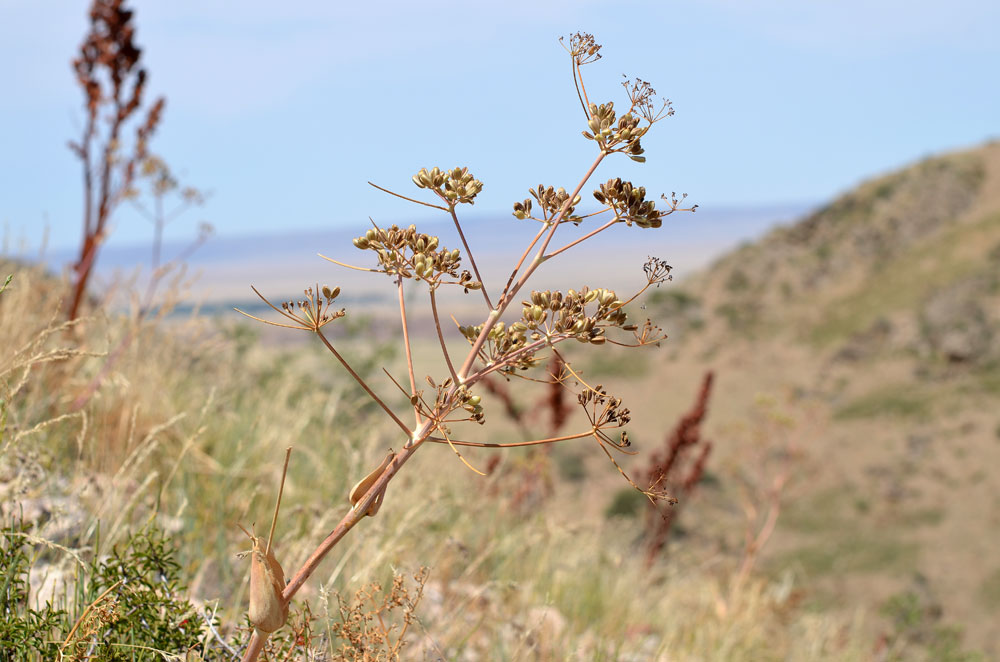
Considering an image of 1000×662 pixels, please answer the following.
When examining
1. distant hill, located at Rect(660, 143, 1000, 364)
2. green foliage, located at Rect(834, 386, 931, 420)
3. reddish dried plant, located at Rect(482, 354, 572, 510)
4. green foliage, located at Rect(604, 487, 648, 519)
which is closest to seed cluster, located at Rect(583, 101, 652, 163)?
reddish dried plant, located at Rect(482, 354, 572, 510)

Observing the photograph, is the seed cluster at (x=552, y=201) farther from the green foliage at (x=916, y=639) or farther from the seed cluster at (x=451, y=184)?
the green foliage at (x=916, y=639)

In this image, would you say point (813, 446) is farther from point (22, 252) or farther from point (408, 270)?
point (408, 270)

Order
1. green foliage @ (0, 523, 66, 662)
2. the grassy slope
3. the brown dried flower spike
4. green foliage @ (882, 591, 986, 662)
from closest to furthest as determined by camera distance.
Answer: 1. the brown dried flower spike
2. green foliage @ (0, 523, 66, 662)
3. the grassy slope
4. green foliage @ (882, 591, 986, 662)

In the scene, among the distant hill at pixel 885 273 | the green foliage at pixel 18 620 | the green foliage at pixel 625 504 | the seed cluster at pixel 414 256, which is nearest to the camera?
the seed cluster at pixel 414 256

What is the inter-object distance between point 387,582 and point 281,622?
1811 millimetres

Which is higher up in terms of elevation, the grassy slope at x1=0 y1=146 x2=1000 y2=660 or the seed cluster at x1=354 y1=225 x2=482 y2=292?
the seed cluster at x1=354 y1=225 x2=482 y2=292

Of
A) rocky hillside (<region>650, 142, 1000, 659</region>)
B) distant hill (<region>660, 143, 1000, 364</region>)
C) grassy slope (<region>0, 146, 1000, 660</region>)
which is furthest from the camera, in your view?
distant hill (<region>660, 143, 1000, 364</region>)

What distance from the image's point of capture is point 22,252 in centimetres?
449

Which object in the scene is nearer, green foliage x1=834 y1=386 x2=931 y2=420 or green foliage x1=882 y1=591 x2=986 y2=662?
green foliage x1=882 y1=591 x2=986 y2=662

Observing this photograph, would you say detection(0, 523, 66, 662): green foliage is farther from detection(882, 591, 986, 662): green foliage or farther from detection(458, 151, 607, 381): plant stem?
detection(882, 591, 986, 662): green foliage

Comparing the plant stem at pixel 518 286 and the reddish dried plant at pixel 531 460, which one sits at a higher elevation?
the plant stem at pixel 518 286

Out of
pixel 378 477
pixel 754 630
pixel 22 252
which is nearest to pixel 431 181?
pixel 378 477

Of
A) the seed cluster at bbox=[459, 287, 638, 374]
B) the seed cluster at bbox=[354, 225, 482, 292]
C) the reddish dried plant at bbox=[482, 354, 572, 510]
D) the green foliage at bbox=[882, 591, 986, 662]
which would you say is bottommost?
the green foliage at bbox=[882, 591, 986, 662]

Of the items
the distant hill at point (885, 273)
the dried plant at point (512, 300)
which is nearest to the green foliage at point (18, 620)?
the dried plant at point (512, 300)
